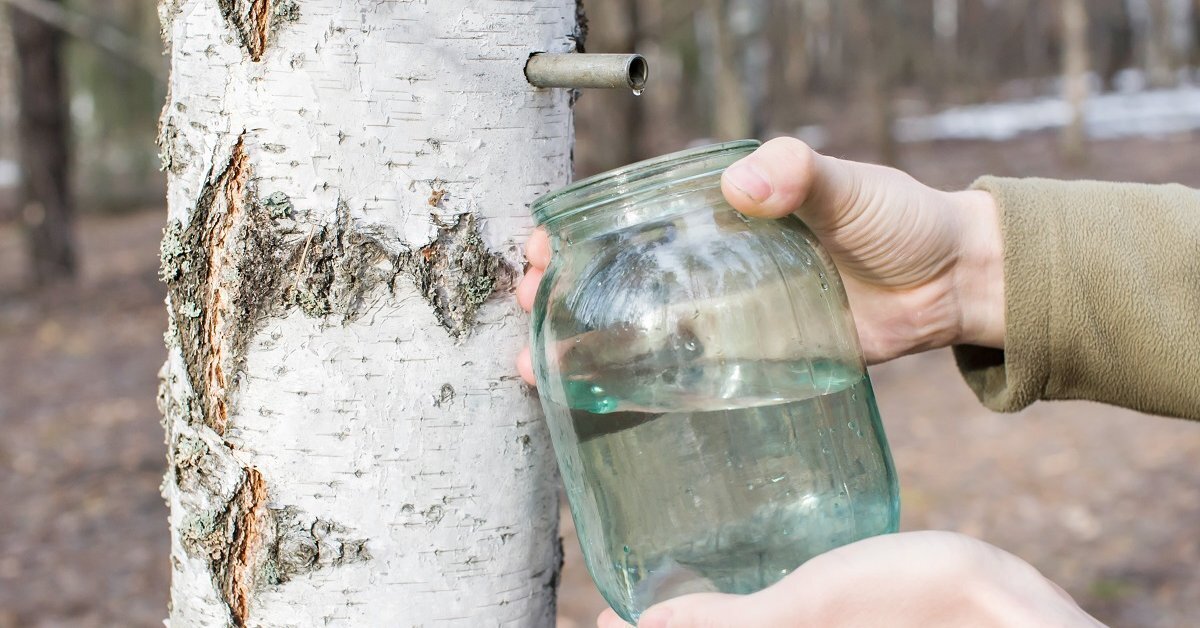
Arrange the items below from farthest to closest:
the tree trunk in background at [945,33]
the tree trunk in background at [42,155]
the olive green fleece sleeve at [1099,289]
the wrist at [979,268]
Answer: the tree trunk in background at [945,33]
the tree trunk in background at [42,155]
the wrist at [979,268]
the olive green fleece sleeve at [1099,289]

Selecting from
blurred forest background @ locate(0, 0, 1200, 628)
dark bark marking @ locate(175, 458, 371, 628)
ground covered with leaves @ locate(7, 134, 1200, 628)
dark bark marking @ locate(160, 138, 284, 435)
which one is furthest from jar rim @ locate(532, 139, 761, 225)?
ground covered with leaves @ locate(7, 134, 1200, 628)

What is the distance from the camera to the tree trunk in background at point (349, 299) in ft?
3.99

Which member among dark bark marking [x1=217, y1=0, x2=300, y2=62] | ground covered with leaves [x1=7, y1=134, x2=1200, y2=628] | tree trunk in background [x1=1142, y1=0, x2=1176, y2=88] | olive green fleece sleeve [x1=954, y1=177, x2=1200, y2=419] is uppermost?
tree trunk in background [x1=1142, y1=0, x2=1176, y2=88]

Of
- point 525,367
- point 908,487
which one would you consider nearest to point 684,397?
point 525,367

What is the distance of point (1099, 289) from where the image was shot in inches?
69.7

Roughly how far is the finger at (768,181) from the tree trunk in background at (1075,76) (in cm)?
1540

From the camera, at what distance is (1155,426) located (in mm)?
5887

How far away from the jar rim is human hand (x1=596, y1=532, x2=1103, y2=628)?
476mm

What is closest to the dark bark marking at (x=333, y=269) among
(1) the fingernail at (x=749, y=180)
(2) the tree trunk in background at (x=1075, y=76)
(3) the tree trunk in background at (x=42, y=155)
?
(1) the fingernail at (x=749, y=180)

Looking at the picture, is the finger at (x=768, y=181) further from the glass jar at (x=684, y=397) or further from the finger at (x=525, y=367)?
the finger at (x=525, y=367)

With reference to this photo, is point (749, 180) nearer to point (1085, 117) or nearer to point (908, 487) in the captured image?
point (908, 487)

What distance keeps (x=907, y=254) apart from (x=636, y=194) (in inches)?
28.6

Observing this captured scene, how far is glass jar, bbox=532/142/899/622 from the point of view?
4.02 ft

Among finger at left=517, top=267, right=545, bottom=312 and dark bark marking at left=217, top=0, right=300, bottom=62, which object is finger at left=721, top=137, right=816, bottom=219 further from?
dark bark marking at left=217, top=0, right=300, bottom=62
